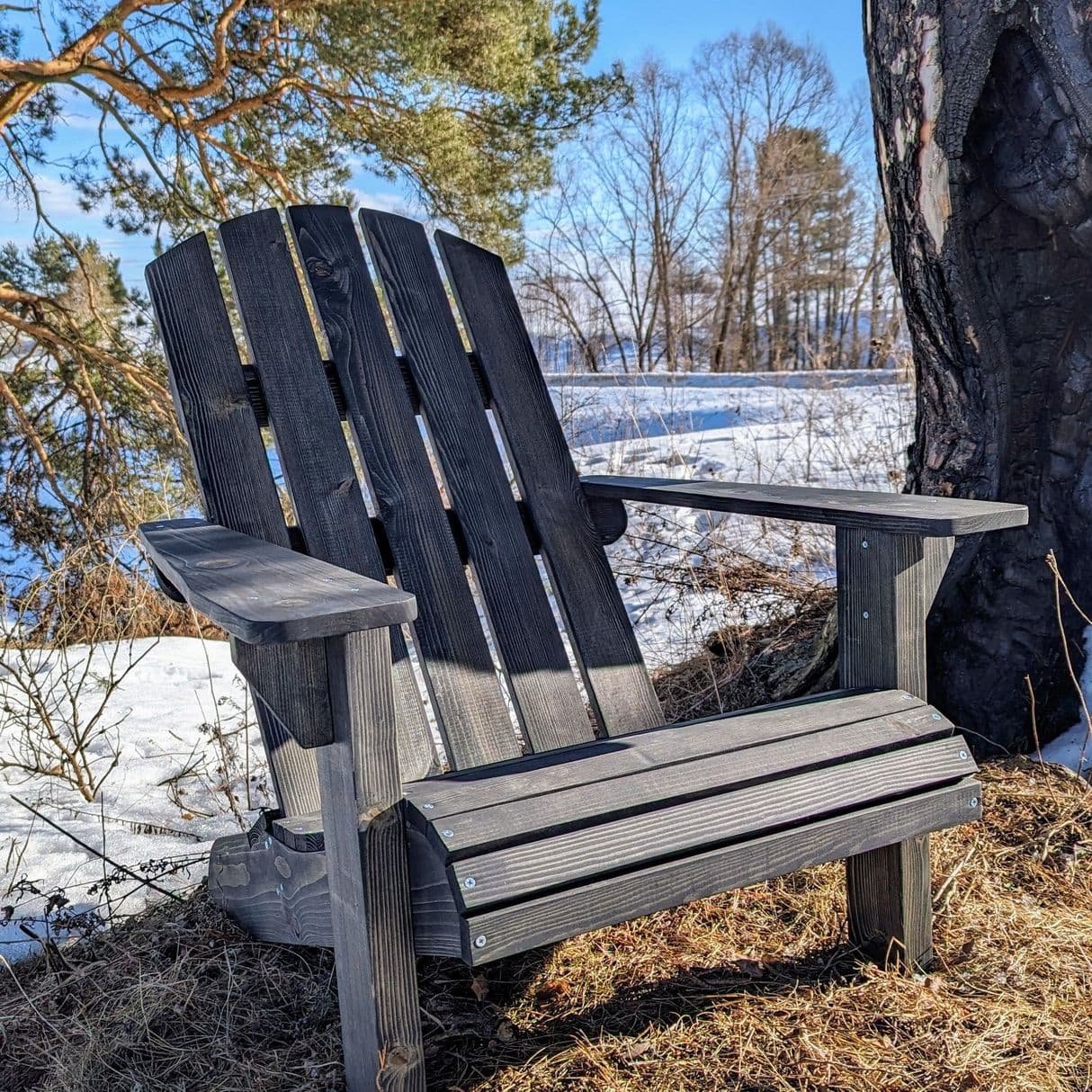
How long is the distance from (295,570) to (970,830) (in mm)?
1582

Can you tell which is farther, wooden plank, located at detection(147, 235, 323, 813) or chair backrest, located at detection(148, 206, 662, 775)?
chair backrest, located at detection(148, 206, 662, 775)

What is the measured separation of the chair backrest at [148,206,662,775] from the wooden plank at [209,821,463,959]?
307mm

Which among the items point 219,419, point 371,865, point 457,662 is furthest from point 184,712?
point 371,865

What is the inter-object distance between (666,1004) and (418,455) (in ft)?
Answer: 3.69

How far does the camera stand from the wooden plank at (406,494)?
1720 millimetres

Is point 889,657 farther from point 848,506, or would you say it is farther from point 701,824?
point 701,824

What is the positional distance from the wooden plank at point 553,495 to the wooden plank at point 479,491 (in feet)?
0.15

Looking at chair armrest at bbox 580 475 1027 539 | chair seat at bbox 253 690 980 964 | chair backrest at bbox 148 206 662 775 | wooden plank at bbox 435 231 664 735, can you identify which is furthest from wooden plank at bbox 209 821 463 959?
chair armrest at bbox 580 475 1027 539

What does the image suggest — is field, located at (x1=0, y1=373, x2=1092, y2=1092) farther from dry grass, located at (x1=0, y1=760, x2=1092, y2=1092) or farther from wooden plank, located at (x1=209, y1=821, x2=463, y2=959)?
wooden plank, located at (x1=209, y1=821, x2=463, y2=959)

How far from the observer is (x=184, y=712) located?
3342 mm

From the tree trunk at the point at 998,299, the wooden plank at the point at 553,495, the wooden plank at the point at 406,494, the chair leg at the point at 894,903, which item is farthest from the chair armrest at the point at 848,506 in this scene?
the tree trunk at the point at 998,299

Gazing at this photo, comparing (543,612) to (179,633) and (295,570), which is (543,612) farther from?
(179,633)

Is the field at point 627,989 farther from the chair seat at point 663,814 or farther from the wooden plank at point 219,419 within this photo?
the wooden plank at point 219,419

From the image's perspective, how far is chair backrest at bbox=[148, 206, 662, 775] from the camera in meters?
1.77
